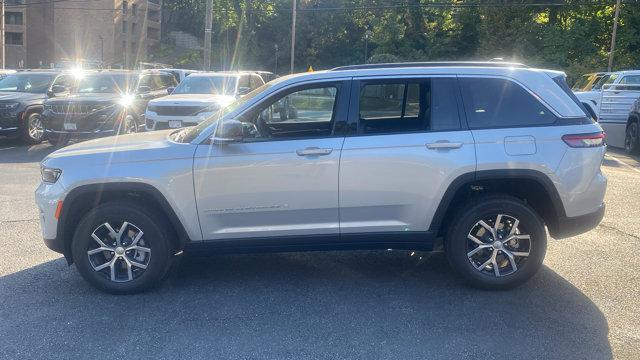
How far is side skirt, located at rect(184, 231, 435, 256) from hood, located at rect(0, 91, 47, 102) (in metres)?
12.1

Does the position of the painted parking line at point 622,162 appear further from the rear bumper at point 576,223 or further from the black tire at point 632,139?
the rear bumper at point 576,223

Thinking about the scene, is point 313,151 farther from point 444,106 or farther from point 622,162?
point 622,162

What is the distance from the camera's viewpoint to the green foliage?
39438 millimetres

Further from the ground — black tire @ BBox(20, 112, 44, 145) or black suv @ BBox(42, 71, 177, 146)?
black suv @ BBox(42, 71, 177, 146)

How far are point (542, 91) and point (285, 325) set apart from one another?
2942 mm

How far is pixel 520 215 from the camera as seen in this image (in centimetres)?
515

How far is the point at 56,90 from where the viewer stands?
16188 millimetres

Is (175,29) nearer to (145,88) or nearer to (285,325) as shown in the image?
(145,88)

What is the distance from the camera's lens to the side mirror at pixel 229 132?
5.02m

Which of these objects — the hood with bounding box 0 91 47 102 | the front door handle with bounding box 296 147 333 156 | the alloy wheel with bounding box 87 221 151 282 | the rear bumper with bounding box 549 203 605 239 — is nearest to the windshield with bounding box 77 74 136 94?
the hood with bounding box 0 91 47 102

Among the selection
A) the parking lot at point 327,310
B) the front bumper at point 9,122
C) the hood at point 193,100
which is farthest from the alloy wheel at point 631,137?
the front bumper at point 9,122

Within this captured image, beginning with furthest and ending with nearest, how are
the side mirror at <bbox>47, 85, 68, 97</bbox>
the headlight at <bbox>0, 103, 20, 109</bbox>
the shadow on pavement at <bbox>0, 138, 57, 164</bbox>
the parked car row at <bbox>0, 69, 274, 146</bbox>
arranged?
the side mirror at <bbox>47, 85, 68, 97</bbox>
the headlight at <bbox>0, 103, 20, 109</bbox>
the parked car row at <bbox>0, 69, 274, 146</bbox>
the shadow on pavement at <bbox>0, 138, 57, 164</bbox>

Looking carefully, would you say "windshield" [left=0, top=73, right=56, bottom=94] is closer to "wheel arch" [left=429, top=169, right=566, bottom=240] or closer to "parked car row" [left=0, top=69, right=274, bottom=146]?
"parked car row" [left=0, top=69, right=274, bottom=146]

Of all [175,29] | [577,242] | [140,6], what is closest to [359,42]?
[140,6]
